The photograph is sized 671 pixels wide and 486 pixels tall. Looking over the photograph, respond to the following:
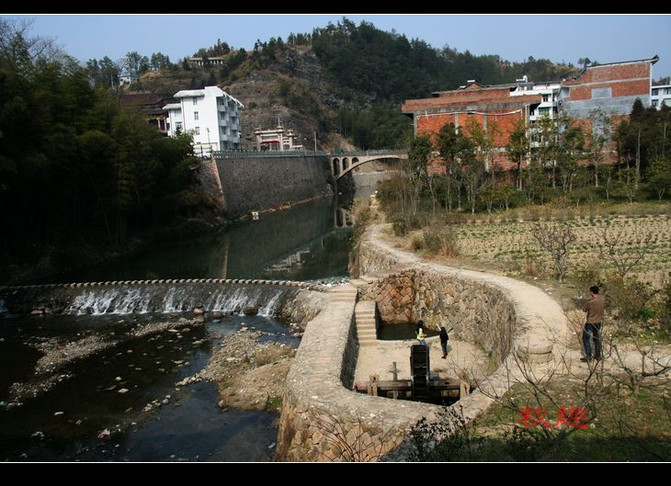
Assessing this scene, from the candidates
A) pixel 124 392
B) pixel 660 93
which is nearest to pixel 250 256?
pixel 124 392

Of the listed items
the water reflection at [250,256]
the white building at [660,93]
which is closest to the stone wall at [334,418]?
the water reflection at [250,256]

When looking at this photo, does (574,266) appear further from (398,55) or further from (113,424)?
(398,55)

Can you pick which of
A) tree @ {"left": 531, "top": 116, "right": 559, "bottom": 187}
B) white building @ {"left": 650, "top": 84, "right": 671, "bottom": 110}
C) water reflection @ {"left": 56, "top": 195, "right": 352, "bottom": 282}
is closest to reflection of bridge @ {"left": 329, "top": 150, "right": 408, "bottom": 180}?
water reflection @ {"left": 56, "top": 195, "right": 352, "bottom": 282}

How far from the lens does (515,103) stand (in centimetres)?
3753

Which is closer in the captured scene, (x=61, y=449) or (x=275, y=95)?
(x=61, y=449)

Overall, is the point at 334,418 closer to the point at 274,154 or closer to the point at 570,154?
the point at 570,154

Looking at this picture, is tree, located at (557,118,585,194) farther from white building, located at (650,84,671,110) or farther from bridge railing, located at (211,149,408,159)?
white building, located at (650,84,671,110)

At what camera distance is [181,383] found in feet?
39.3

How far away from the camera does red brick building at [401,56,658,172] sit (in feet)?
123

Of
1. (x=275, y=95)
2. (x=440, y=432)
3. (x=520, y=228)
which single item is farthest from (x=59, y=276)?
(x=275, y=95)

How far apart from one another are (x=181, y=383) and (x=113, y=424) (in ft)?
6.37

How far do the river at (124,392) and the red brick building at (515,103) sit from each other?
63.3ft

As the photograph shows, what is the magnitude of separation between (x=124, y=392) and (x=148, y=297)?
8032 millimetres
